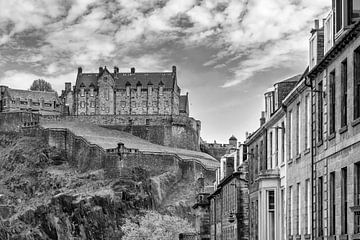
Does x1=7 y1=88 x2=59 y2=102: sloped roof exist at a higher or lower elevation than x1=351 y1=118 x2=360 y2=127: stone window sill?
higher

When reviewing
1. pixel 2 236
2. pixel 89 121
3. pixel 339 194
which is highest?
pixel 89 121

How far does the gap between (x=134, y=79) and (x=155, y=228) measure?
187 feet

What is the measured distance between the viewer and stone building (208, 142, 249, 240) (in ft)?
132

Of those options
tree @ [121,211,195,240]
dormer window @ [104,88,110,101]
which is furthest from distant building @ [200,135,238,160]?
tree @ [121,211,195,240]

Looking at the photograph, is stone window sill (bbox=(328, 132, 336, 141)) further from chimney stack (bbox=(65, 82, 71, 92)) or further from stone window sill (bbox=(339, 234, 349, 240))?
chimney stack (bbox=(65, 82, 71, 92))

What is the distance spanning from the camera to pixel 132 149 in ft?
416

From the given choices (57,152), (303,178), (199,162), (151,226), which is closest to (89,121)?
(57,152)

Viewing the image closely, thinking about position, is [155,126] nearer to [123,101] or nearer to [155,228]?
[123,101]

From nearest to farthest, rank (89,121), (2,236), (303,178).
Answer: (303,178) < (2,236) < (89,121)

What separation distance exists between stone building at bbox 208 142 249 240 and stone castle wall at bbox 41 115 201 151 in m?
89.6

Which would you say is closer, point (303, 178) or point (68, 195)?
point (303, 178)

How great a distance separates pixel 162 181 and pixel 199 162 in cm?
747

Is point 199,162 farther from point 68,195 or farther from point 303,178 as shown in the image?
point 303,178

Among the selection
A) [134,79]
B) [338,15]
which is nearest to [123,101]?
[134,79]
